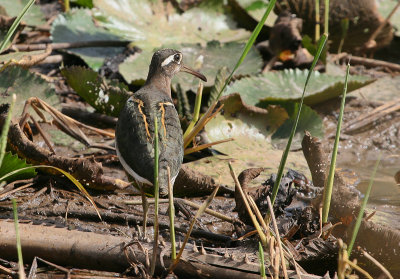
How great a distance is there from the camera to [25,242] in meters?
2.81

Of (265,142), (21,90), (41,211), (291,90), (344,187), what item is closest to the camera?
(344,187)

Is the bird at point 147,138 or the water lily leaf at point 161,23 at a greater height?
the water lily leaf at point 161,23

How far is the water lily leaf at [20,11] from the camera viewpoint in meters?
5.45

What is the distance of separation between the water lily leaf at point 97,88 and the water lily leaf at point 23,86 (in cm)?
27

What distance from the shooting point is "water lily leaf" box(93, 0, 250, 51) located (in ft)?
17.9

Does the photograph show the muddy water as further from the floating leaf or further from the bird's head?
the bird's head

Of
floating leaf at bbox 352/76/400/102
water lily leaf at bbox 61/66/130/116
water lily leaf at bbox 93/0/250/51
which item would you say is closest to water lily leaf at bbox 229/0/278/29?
water lily leaf at bbox 93/0/250/51

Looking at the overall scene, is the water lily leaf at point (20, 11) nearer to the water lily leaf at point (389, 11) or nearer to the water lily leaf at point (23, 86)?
the water lily leaf at point (23, 86)

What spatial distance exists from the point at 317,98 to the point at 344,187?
1961 millimetres

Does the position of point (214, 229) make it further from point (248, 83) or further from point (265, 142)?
point (248, 83)

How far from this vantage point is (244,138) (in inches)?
180

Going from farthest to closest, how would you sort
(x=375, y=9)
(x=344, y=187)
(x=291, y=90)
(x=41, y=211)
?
(x=375, y=9)
(x=291, y=90)
(x=41, y=211)
(x=344, y=187)

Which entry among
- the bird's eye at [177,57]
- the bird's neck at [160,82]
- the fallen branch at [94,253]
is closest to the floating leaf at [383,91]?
the bird's eye at [177,57]

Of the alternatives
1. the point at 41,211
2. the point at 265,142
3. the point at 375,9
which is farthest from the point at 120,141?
the point at 375,9
